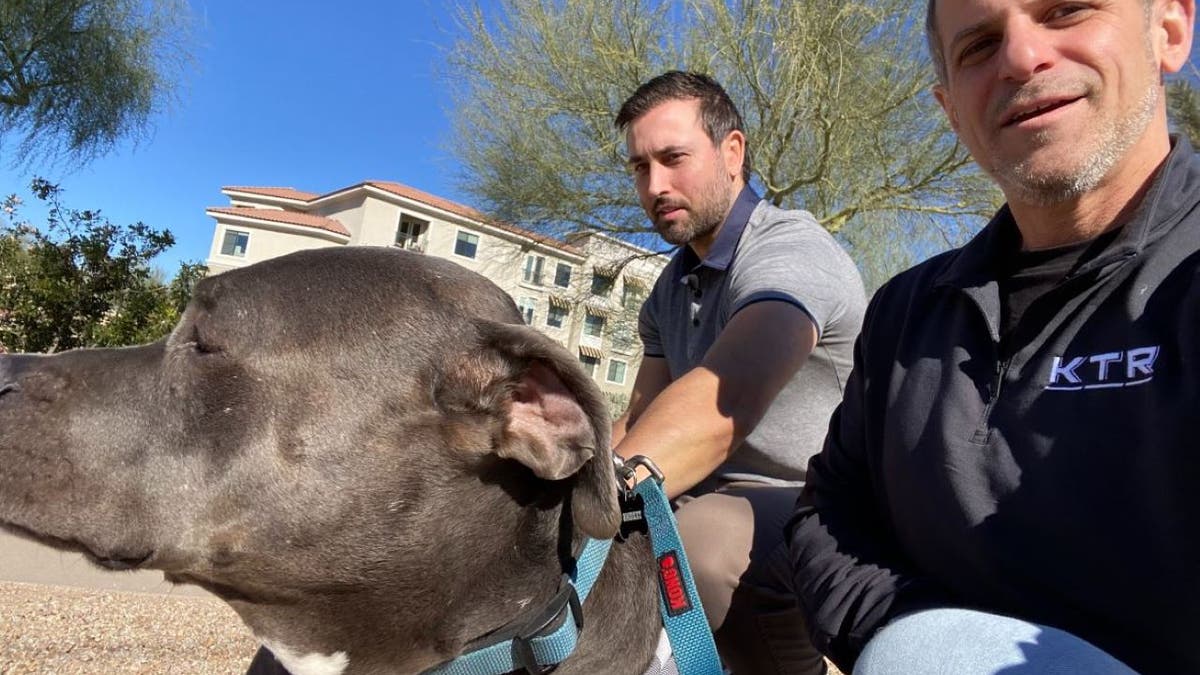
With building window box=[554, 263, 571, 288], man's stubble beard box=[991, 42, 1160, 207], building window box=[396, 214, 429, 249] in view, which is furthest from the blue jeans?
building window box=[396, 214, 429, 249]

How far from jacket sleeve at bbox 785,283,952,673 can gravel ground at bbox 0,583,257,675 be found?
10.1 ft

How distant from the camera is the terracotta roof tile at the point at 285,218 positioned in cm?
4044

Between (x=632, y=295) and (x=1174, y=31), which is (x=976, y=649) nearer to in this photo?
(x=1174, y=31)

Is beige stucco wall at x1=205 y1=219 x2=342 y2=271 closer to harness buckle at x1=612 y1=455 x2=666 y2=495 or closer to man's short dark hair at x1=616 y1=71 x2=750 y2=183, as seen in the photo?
man's short dark hair at x1=616 y1=71 x2=750 y2=183

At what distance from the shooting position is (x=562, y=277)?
1546 centimetres

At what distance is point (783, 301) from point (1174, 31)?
3.90ft

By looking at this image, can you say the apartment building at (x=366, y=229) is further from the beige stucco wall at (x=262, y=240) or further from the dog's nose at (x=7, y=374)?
the dog's nose at (x=7, y=374)

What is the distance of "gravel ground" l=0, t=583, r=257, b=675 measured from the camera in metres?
3.73

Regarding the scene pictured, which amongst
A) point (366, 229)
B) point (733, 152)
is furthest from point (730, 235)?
point (366, 229)

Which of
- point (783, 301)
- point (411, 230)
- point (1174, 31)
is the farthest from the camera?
point (411, 230)

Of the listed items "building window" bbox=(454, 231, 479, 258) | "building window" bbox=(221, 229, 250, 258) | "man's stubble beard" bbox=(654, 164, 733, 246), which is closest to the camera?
"man's stubble beard" bbox=(654, 164, 733, 246)

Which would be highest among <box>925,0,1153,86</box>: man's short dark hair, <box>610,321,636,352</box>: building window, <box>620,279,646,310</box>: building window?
<box>620,279,646,310</box>: building window

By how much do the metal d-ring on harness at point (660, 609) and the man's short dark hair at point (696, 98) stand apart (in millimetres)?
1886

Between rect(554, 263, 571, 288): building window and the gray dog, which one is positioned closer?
the gray dog
